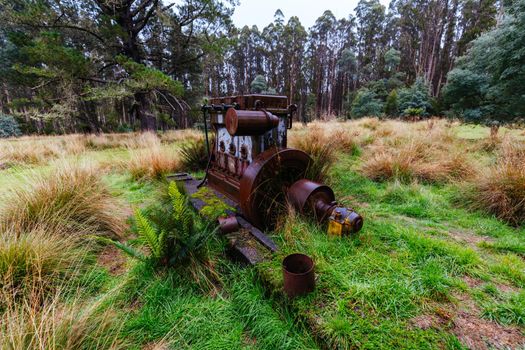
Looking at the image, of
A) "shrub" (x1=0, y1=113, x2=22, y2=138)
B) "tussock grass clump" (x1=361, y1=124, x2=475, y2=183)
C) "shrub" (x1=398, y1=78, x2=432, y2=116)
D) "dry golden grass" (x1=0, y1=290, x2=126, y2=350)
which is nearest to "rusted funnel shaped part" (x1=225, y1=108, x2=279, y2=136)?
"dry golden grass" (x1=0, y1=290, x2=126, y2=350)

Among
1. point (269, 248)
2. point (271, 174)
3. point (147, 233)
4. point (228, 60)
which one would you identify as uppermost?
point (228, 60)

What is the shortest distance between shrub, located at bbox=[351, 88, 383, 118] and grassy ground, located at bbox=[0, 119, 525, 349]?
51.0 ft

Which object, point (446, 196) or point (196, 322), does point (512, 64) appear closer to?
point (446, 196)

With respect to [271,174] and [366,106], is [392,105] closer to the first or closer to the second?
[366,106]

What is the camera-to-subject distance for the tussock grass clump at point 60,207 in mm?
1900

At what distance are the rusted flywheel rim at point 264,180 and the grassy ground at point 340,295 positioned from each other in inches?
9.6

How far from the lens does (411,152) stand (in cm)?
364

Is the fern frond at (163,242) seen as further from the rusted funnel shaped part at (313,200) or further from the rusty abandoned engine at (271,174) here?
the rusted funnel shaped part at (313,200)

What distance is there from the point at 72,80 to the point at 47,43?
1109 millimetres

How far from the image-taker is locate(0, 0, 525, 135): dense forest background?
Answer: 6449mm

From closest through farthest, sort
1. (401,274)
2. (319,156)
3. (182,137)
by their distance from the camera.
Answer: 1. (401,274)
2. (319,156)
3. (182,137)

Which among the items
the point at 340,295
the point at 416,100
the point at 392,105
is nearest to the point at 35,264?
the point at 340,295

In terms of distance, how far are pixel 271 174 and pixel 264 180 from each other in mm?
87

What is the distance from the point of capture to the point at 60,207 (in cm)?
208
